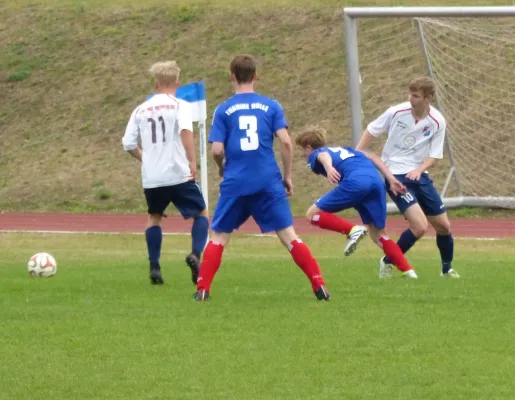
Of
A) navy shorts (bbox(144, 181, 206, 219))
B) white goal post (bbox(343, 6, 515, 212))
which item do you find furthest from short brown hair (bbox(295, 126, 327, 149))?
white goal post (bbox(343, 6, 515, 212))

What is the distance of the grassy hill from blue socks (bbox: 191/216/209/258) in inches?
509

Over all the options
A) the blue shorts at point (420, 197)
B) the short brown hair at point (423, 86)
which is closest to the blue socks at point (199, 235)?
the blue shorts at point (420, 197)

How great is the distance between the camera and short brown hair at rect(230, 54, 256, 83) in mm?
8594

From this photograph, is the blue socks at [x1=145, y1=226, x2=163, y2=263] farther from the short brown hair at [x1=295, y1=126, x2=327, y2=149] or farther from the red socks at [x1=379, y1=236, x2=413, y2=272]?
the red socks at [x1=379, y1=236, x2=413, y2=272]

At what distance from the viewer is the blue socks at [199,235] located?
10.2 m

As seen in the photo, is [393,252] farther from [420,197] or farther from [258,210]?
[258,210]

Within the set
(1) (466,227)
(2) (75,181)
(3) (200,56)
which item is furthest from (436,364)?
(3) (200,56)

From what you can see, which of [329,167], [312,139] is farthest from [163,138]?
[329,167]

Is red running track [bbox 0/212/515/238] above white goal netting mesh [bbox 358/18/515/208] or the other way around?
the other way around

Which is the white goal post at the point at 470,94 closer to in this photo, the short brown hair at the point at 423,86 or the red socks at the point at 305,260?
the short brown hair at the point at 423,86

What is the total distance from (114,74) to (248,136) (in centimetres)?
2110

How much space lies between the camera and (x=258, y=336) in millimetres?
7316

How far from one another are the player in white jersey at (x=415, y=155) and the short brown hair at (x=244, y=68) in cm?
222

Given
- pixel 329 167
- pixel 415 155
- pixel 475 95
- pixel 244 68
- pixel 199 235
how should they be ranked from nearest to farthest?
1. pixel 244 68
2. pixel 329 167
3. pixel 199 235
4. pixel 415 155
5. pixel 475 95
